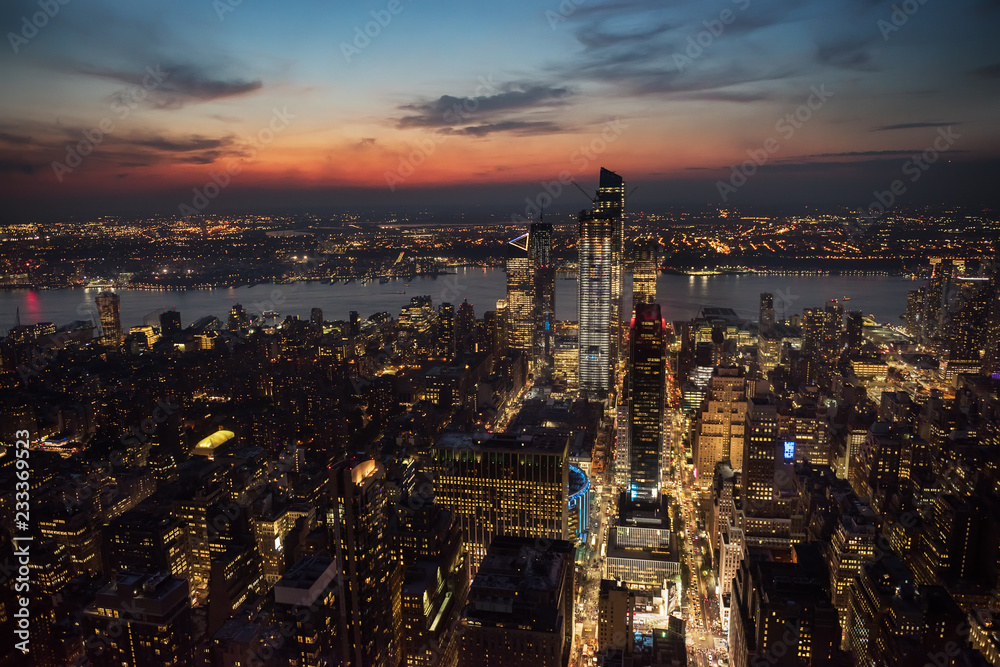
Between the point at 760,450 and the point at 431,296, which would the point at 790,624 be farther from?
the point at 431,296

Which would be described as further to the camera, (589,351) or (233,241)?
(233,241)

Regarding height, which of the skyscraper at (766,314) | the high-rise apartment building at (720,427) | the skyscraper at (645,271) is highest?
the skyscraper at (645,271)

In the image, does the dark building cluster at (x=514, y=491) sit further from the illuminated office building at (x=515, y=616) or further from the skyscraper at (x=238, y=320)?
the skyscraper at (x=238, y=320)

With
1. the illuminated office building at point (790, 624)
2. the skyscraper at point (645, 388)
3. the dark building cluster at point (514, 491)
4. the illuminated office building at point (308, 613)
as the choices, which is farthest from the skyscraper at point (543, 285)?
the illuminated office building at point (308, 613)

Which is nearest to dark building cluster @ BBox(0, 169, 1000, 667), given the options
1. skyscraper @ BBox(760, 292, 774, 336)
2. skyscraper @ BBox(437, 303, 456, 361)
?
skyscraper @ BBox(437, 303, 456, 361)

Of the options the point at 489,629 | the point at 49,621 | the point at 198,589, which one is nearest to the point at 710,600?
the point at 489,629

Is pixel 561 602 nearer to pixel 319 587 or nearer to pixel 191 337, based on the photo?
pixel 319 587

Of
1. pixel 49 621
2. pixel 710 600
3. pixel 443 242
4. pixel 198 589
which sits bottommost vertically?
pixel 710 600

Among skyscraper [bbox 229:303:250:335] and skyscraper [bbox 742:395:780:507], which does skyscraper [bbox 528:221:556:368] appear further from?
skyscraper [bbox 742:395:780:507]
